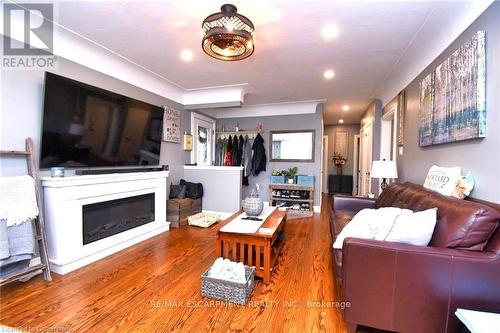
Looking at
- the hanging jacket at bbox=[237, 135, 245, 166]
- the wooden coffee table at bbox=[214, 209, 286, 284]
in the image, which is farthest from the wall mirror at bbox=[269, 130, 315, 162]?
the wooden coffee table at bbox=[214, 209, 286, 284]

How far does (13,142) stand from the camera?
1938 millimetres

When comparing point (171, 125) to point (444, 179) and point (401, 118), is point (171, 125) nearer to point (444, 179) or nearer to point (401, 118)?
point (401, 118)

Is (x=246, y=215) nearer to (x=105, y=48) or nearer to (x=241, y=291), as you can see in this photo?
(x=241, y=291)

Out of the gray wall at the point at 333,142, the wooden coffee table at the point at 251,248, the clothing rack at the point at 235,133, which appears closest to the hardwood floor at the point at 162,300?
the wooden coffee table at the point at 251,248

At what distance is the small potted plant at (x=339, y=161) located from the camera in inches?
288

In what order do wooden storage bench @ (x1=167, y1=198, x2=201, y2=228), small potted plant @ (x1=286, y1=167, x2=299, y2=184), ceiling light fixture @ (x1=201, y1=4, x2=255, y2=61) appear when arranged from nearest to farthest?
1. ceiling light fixture @ (x1=201, y1=4, x2=255, y2=61)
2. wooden storage bench @ (x1=167, y1=198, x2=201, y2=228)
3. small potted plant @ (x1=286, y1=167, x2=299, y2=184)

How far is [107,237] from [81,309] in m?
1.04

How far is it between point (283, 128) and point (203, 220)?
2.62 metres

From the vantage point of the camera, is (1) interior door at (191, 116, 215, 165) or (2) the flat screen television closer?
(2) the flat screen television

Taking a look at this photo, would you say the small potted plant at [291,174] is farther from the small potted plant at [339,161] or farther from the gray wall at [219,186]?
the small potted plant at [339,161]

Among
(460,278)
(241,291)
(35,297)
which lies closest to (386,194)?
(460,278)

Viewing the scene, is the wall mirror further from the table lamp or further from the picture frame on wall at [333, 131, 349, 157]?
the picture frame on wall at [333, 131, 349, 157]

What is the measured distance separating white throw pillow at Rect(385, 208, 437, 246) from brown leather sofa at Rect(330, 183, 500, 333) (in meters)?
0.07

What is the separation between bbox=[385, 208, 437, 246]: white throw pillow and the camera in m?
1.33
